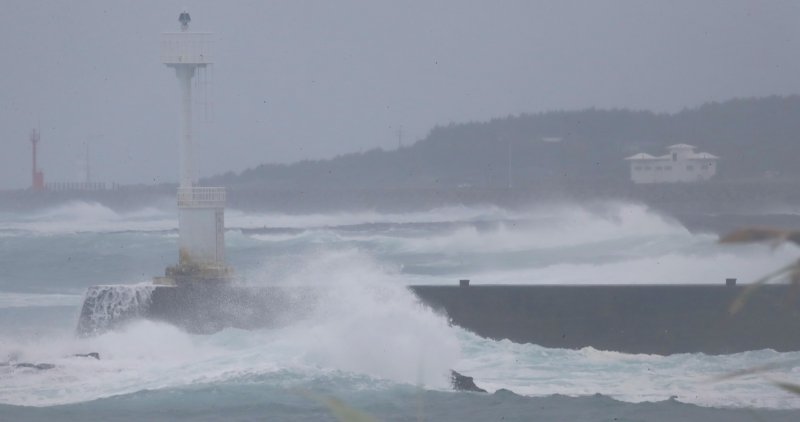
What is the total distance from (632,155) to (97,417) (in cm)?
2581

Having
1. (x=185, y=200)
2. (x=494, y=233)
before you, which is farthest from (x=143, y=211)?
(x=185, y=200)

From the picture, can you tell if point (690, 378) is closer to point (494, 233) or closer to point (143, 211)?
point (494, 233)

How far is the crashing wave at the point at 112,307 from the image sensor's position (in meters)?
14.0

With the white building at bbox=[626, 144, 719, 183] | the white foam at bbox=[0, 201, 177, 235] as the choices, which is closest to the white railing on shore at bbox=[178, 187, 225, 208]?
the white building at bbox=[626, 144, 719, 183]

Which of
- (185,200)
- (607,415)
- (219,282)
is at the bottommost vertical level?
(607,415)

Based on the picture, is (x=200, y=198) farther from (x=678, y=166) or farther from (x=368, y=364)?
(x=678, y=166)

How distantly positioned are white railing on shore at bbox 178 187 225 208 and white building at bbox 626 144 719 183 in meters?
17.9

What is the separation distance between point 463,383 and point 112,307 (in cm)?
496

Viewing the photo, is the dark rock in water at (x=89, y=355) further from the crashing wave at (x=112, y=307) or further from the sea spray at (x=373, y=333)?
the sea spray at (x=373, y=333)

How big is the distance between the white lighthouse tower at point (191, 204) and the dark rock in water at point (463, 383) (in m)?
3.48

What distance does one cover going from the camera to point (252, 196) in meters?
38.7

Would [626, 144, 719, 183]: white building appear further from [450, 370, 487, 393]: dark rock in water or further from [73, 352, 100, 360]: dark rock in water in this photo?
[73, 352, 100, 360]: dark rock in water

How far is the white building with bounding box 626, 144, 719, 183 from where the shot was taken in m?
29.5

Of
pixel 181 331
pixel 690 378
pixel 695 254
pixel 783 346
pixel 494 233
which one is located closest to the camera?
pixel 690 378
